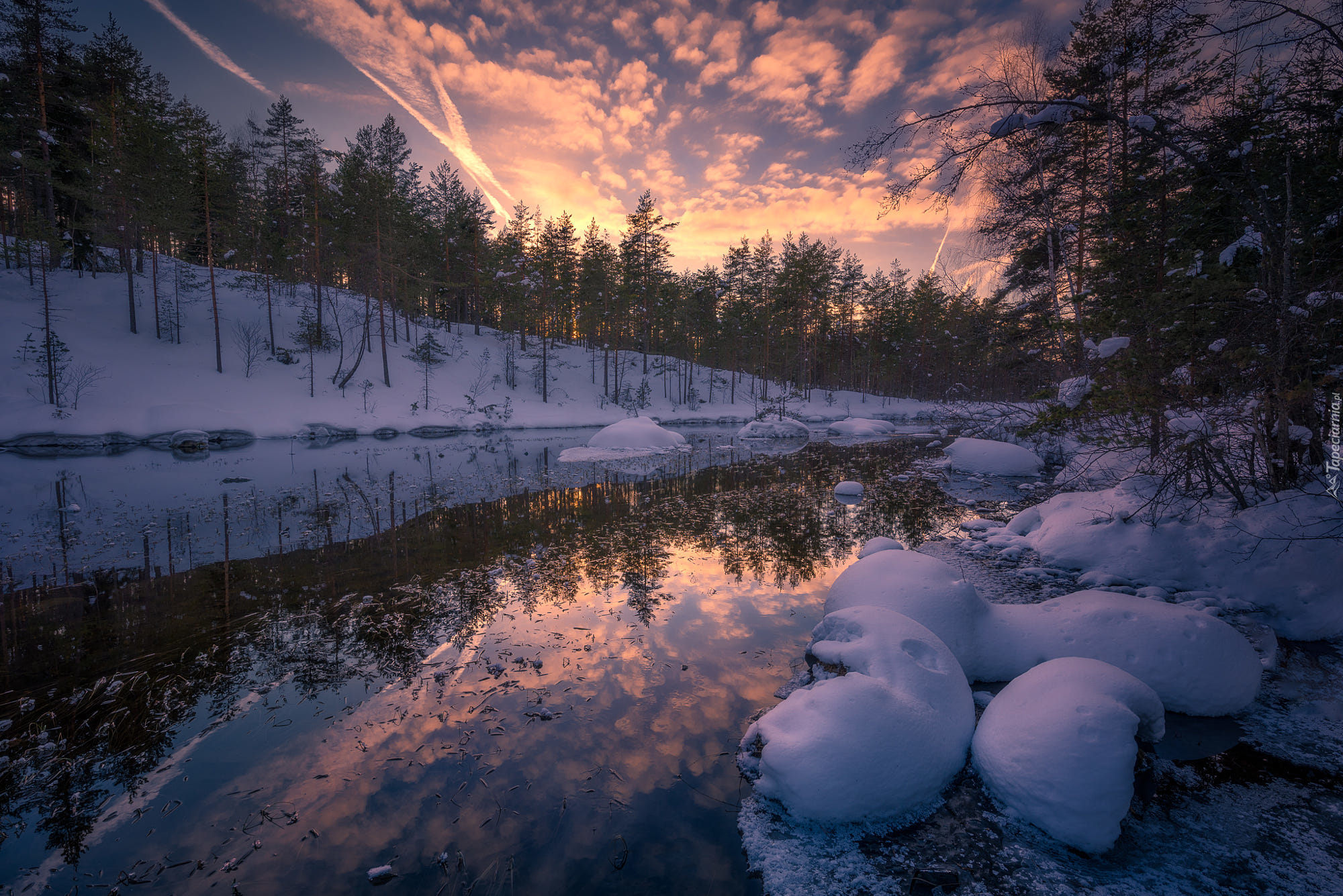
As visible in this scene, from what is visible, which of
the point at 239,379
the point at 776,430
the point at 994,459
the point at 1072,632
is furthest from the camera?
the point at 776,430

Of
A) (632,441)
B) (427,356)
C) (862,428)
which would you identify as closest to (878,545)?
(632,441)

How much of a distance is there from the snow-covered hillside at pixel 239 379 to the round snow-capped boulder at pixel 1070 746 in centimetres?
2951

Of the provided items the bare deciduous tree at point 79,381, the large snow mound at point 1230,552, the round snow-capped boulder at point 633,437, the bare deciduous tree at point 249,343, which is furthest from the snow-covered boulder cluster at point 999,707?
the bare deciduous tree at point 249,343

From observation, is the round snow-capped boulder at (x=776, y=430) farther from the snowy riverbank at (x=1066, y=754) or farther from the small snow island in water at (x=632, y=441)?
the snowy riverbank at (x=1066, y=754)

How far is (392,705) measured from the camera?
4023 mm

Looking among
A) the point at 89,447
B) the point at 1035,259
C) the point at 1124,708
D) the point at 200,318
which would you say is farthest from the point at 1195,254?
the point at 200,318

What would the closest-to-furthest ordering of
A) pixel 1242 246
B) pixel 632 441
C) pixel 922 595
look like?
pixel 922 595 < pixel 1242 246 < pixel 632 441

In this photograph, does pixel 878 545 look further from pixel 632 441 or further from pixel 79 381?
pixel 79 381

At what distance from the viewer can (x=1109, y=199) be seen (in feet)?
35.0

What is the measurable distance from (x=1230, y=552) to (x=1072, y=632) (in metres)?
4.00

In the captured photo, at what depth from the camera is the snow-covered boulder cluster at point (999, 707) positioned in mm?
2850

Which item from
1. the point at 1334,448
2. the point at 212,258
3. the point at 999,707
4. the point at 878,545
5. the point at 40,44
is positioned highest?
the point at 40,44

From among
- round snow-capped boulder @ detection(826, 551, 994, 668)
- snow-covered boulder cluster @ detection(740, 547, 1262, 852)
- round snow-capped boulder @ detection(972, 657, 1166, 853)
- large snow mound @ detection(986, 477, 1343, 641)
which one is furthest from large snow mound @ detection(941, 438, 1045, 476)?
round snow-capped boulder @ detection(972, 657, 1166, 853)

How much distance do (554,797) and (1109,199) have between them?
15422mm
